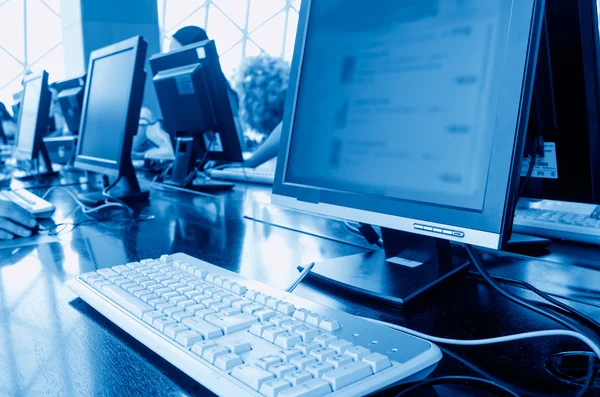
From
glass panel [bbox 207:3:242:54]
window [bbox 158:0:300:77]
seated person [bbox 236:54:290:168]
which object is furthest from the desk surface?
glass panel [bbox 207:3:242:54]

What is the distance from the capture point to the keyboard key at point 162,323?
1.46 ft

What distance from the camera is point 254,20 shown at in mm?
9969

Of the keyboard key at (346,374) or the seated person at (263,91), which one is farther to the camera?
the seated person at (263,91)

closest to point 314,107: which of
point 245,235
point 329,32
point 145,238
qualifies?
point 329,32

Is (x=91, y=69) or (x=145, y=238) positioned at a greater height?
(x=91, y=69)

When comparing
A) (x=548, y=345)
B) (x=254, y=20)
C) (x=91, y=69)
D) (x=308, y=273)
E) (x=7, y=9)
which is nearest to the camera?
(x=548, y=345)

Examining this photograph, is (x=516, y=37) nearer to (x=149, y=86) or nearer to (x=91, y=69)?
(x=91, y=69)

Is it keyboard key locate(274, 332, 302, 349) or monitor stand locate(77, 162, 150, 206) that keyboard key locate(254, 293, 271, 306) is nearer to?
keyboard key locate(274, 332, 302, 349)

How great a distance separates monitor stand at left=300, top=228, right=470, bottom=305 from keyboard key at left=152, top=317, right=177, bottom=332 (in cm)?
25

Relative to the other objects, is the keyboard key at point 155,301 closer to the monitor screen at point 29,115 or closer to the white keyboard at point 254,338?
the white keyboard at point 254,338

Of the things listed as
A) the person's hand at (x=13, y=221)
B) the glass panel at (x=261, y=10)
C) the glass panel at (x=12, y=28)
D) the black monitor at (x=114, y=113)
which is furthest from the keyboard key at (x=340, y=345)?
the glass panel at (x=261, y=10)

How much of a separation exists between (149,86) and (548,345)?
17.7ft

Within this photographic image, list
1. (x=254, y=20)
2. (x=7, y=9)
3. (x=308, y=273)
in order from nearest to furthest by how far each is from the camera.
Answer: (x=308, y=273)
(x=7, y=9)
(x=254, y=20)

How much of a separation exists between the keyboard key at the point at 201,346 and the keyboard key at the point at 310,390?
97 millimetres
